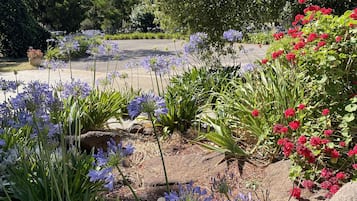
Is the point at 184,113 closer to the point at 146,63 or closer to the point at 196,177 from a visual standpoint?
the point at 146,63

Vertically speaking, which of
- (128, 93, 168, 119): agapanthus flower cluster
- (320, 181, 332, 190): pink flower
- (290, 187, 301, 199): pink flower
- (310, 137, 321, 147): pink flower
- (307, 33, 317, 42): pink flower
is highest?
(307, 33, 317, 42): pink flower

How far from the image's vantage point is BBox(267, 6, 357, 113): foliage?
2.90 m

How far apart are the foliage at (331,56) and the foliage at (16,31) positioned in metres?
16.0

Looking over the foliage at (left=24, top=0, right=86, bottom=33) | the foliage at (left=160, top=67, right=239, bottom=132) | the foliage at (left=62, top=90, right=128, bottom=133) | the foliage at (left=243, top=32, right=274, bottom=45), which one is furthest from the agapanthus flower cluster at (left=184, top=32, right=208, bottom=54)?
the foliage at (left=24, top=0, right=86, bottom=33)

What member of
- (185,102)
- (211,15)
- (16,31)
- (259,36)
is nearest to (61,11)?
(16,31)

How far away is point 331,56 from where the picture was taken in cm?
285

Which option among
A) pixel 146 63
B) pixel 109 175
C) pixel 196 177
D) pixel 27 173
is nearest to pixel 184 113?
pixel 146 63

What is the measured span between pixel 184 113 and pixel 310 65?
1753 millimetres

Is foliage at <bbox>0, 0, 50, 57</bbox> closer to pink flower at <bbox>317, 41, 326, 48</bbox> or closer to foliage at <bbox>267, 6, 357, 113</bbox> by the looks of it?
foliage at <bbox>267, 6, 357, 113</bbox>

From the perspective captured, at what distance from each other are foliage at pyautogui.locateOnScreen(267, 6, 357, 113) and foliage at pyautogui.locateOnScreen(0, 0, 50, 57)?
1602cm

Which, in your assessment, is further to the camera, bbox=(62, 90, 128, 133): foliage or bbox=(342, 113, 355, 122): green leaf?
bbox=(62, 90, 128, 133): foliage

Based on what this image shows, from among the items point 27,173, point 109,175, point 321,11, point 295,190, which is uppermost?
point 321,11

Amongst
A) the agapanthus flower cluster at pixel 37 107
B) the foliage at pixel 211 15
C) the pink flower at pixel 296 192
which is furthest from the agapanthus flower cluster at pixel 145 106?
the foliage at pixel 211 15

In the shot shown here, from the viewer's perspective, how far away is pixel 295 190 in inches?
101
